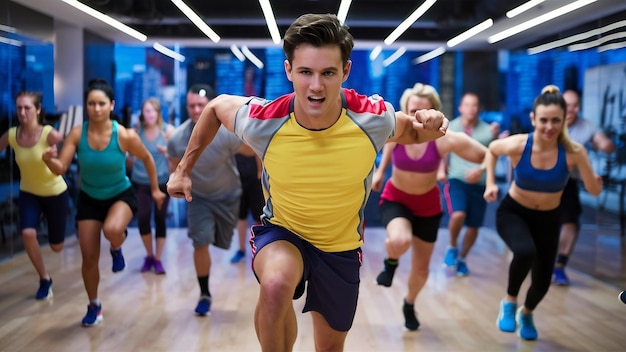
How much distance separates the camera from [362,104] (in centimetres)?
258

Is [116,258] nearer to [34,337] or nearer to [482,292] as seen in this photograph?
[34,337]

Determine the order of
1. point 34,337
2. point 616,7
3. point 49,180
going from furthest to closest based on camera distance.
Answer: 1. point 616,7
2. point 49,180
3. point 34,337

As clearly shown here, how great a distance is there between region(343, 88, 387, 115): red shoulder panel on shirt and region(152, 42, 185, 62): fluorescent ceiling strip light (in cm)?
711

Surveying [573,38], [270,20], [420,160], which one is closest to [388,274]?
[420,160]

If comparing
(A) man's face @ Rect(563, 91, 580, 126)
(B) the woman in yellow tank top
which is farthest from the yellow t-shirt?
(A) man's face @ Rect(563, 91, 580, 126)

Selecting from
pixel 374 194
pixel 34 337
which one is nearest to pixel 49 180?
pixel 34 337

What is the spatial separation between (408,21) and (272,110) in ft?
19.1

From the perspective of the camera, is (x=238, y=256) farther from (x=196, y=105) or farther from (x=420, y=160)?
(x=420, y=160)

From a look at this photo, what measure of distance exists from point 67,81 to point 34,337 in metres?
4.79

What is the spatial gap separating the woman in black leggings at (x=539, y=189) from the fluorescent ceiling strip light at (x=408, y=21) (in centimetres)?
311

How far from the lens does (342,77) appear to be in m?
2.47

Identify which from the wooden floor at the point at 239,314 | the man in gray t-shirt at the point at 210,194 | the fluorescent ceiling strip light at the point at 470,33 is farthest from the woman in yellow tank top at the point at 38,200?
the fluorescent ceiling strip light at the point at 470,33

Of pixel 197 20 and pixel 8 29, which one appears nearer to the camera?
pixel 8 29

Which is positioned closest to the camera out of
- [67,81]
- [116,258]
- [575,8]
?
[116,258]
